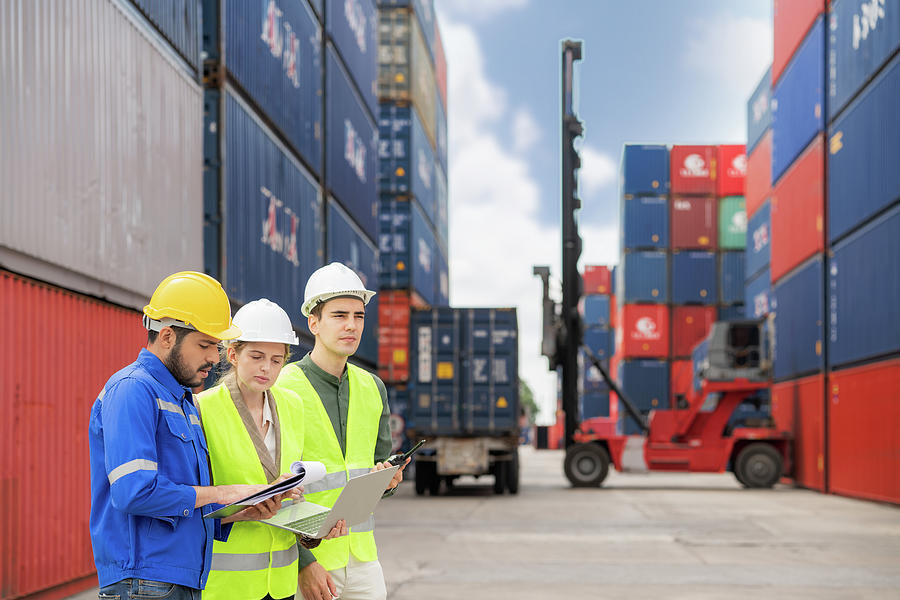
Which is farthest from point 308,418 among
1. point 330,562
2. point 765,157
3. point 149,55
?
point 765,157

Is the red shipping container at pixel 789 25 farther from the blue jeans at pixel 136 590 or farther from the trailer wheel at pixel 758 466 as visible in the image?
the blue jeans at pixel 136 590

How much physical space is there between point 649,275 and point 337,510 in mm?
34869

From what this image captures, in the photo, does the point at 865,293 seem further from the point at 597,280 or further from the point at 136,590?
the point at 597,280

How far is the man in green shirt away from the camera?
351 centimetres

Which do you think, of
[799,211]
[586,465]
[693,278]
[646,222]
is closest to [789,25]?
[799,211]

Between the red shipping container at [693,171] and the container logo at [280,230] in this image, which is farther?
the red shipping container at [693,171]

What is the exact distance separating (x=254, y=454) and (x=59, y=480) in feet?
16.1

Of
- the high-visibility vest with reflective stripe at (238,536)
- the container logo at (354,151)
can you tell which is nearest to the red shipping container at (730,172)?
the container logo at (354,151)

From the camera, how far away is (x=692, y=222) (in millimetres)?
37031

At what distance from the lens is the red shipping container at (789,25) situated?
20.6 meters

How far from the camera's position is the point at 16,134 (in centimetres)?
689

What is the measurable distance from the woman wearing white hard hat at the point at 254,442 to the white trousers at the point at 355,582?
0.36 meters

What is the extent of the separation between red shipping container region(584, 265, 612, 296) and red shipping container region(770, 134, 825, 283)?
2625 centimetres

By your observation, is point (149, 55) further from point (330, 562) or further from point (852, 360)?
point (852, 360)
